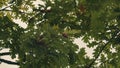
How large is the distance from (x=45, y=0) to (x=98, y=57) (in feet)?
6.24

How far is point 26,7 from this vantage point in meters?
7.71

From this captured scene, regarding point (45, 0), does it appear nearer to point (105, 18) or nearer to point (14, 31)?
point (14, 31)

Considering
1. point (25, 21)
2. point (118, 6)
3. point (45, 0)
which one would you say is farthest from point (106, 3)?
point (25, 21)

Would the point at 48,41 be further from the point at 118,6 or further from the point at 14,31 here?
the point at 14,31

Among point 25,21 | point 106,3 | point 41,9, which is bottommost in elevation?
point 106,3

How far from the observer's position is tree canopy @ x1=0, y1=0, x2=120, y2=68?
3.86 metres

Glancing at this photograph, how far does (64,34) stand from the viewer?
3.80m

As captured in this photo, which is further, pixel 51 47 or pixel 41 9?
pixel 41 9

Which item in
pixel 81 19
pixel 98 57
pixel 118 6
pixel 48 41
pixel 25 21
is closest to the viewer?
pixel 48 41

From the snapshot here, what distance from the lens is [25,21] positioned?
752cm

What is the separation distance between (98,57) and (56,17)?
58.0 inches

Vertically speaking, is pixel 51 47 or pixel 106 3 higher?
pixel 106 3

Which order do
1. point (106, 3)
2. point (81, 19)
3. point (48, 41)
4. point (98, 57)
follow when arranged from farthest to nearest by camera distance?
point (98, 57)
point (81, 19)
point (106, 3)
point (48, 41)

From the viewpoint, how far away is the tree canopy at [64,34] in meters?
3.86
